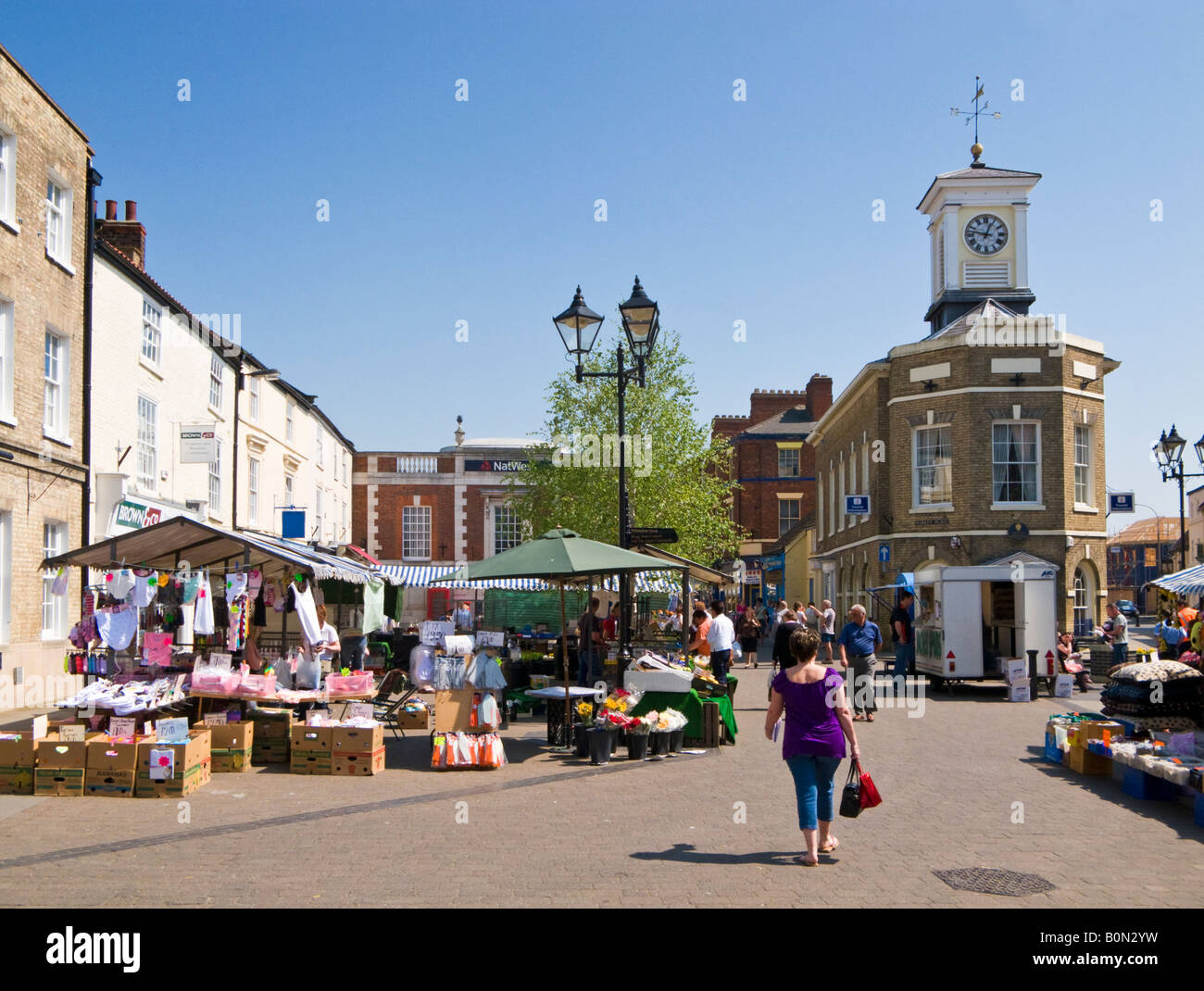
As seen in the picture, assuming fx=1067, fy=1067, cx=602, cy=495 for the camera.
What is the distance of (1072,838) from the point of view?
823cm

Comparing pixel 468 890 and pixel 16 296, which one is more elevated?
pixel 16 296

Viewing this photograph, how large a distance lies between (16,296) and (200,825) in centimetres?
1119

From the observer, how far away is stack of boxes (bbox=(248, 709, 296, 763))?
469 inches

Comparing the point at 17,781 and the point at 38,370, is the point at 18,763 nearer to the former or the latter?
the point at 17,781

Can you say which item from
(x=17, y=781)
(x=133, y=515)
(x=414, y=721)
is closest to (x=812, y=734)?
(x=17, y=781)

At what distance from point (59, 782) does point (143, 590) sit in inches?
90.6

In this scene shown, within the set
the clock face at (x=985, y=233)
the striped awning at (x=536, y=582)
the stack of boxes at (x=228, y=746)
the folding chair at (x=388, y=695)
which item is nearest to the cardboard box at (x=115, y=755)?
the stack of boxes at (x=228, y=746)

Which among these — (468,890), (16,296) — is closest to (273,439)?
(16,296)

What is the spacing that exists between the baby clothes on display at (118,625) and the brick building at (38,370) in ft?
17.6

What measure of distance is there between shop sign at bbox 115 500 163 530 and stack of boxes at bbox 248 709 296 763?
8.10 m

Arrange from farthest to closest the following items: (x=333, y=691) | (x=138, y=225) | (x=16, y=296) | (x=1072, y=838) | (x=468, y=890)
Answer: (x=138, y=225)
(x=16, y=296)
(x=333, y=691)
(x=1072, y=838)
(x=468, y=890)

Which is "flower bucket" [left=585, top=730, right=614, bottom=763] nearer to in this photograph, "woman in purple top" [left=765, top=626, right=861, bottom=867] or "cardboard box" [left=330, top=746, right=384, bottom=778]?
"cardboard box" [left=330, top=746, right=384, bottom=778]

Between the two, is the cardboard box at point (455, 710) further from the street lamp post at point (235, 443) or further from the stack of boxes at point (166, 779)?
the street lamp post at point (235, 443)

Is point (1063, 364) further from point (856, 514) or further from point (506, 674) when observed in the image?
point (506, 674)
